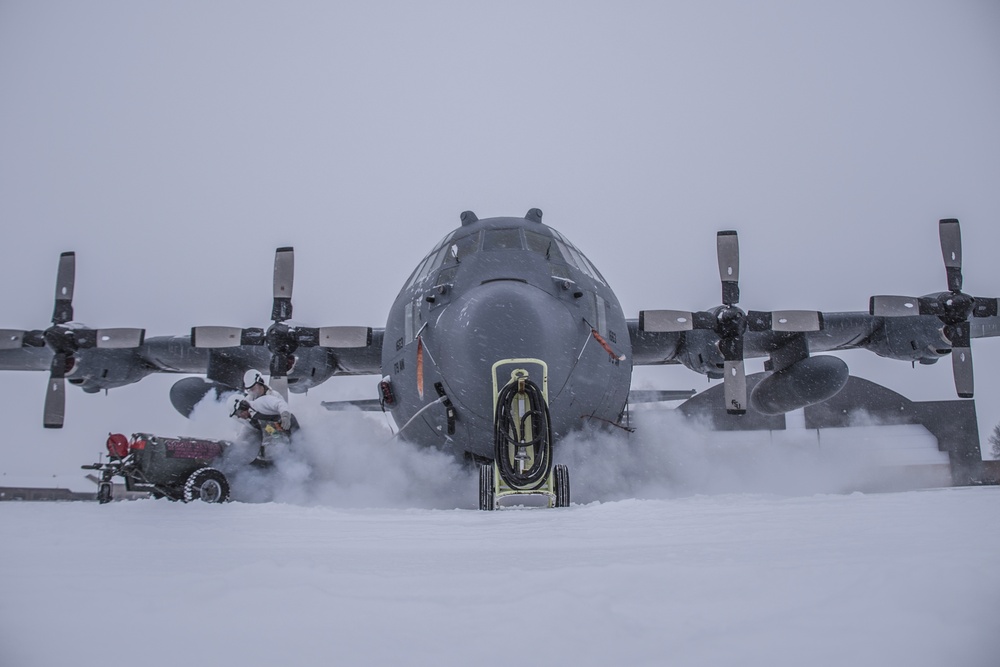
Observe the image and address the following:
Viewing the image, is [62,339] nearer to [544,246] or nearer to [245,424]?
[245,424]

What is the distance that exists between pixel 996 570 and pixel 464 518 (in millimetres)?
3246

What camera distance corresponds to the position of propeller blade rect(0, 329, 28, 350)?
1171 cm

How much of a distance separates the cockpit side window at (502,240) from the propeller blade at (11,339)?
951 cm

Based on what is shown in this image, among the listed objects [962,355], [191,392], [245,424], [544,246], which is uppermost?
[544,246]

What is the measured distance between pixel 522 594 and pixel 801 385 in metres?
10.9

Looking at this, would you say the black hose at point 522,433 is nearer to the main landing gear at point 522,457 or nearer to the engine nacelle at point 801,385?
the main landing gear at point 522,457

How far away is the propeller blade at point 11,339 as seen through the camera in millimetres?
11711

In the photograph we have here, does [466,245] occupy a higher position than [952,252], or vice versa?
[952,252]

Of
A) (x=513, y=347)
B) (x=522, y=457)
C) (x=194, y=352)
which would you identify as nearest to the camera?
(x=522, y=457)

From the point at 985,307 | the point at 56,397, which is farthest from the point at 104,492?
the point at 985,307

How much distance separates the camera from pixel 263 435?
8.30 metres

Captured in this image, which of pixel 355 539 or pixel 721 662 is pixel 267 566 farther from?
pixel 721 662

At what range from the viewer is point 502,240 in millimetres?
8492

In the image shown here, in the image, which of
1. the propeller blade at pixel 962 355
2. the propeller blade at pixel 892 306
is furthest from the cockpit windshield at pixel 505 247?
the propeller blade at pixel 962 355
